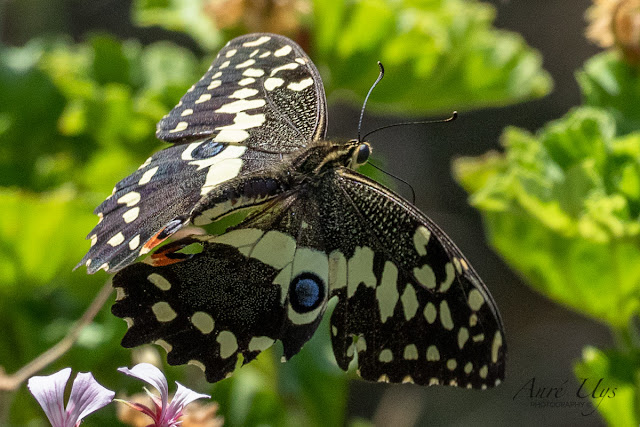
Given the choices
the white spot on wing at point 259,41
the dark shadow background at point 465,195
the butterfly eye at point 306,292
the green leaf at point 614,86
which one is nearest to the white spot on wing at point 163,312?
the butterfly eye at point 306,292

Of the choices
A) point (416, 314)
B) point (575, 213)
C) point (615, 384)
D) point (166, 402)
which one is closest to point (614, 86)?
point (575, 213)

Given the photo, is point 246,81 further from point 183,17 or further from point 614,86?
point 614,86

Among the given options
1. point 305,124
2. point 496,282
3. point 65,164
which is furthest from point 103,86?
point 496,282

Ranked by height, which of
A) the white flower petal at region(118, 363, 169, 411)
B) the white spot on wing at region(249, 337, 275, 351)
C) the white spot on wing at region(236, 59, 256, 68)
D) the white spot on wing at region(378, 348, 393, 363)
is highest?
the white spot on wing at region(236, 59, 256, 68)

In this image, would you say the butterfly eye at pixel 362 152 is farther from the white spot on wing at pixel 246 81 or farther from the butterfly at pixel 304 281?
the white spot on wing at pixel 246 81

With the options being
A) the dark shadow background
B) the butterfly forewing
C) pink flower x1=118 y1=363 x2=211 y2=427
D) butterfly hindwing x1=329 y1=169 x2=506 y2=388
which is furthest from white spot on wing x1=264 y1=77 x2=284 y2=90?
the dark shadow background

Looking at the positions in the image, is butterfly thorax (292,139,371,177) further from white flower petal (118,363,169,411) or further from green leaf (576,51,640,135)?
green leaf (576,51,640,135)

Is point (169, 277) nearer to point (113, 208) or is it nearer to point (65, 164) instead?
point (113, 208)
